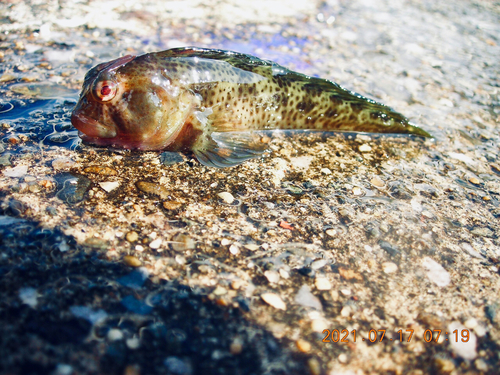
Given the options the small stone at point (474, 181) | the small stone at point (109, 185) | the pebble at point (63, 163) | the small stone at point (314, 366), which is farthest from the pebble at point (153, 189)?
the small stone at point (474, 181)

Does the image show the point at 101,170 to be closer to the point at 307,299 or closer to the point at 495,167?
the point at 307,299

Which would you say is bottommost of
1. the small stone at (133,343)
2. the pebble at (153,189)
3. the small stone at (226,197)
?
the small stone at (133,343)

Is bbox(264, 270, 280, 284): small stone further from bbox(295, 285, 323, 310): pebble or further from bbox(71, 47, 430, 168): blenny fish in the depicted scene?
bbox(71, 47, 430, 168): blenny fish

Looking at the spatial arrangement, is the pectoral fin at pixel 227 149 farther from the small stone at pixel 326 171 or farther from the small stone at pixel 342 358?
the small stone at pixel 342 358

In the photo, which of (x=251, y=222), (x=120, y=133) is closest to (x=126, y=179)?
(x=120, y=133)

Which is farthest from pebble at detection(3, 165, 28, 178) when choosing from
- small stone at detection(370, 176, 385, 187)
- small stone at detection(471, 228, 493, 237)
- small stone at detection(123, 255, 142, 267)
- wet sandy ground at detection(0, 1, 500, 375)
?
small stone at detection(471, 228, 493, 237)

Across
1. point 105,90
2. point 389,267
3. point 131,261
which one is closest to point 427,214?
point 389,267
